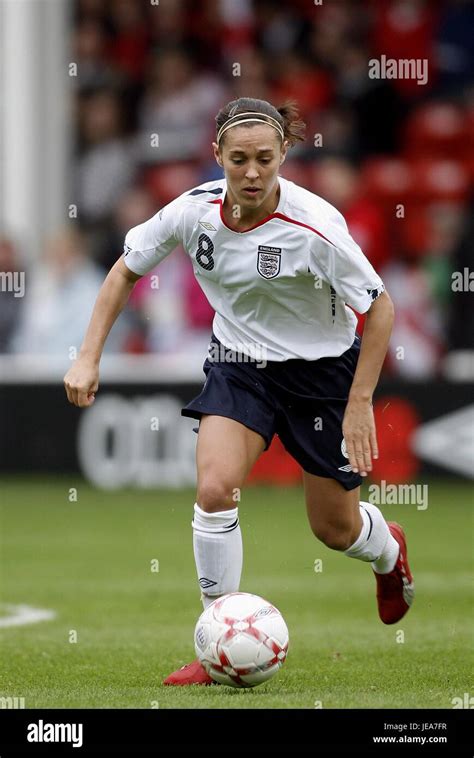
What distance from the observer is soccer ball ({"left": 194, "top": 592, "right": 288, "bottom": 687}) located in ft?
18.5

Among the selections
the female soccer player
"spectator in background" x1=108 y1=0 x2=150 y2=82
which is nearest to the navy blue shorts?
the female soccer player

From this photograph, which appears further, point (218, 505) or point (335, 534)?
point (335, 534)

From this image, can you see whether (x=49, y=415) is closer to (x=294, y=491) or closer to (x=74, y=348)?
(x=74, y=348)

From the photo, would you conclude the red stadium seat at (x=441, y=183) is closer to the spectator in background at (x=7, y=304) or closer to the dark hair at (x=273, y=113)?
the spectator in background at (x=7, y=304)

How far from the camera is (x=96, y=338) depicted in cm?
605

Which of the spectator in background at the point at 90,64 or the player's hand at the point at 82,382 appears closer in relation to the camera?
the player's hand at the point at 82,382

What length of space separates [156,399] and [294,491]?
150cm

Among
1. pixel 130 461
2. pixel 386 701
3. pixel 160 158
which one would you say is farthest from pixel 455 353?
pixel 386 701

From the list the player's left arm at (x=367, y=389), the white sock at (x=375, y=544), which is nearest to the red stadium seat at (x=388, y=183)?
the white sock at (x=375, y=544)

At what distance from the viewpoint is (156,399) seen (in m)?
13.6

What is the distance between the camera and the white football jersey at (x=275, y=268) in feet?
19.3

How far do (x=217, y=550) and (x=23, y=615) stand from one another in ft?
7.60
